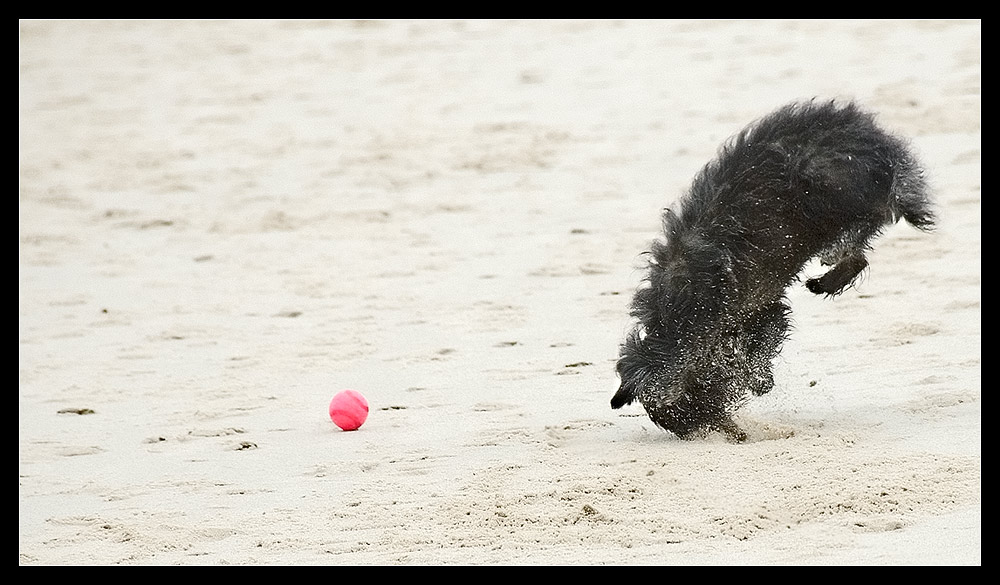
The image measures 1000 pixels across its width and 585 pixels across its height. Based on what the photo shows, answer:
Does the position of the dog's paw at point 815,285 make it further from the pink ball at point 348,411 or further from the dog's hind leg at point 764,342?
the pink ball at point 348,411

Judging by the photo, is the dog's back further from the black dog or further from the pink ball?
the pink ball

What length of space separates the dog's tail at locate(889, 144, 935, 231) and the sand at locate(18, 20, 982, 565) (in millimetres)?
541

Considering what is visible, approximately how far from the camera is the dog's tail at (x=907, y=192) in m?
5.26

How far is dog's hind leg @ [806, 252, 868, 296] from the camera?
5.41m

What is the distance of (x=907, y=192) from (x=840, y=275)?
1.39ft

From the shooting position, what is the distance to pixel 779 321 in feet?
18.1

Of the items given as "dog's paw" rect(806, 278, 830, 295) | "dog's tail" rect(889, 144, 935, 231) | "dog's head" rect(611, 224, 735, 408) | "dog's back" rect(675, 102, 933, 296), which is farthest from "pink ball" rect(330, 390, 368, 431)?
"dog's tail" rect(889, 144, 935, 231)

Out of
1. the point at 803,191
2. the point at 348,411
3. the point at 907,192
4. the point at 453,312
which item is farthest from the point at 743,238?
the point at 453,312

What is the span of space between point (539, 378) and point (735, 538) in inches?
81.1

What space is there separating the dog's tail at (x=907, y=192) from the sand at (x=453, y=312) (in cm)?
54

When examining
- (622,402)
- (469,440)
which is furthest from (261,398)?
(622,402)
